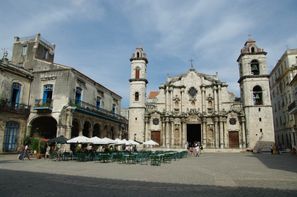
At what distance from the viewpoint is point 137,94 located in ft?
121

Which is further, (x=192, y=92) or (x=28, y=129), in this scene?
(x=192, y=92)

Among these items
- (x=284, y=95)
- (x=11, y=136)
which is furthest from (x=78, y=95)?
(x=284, y=95)

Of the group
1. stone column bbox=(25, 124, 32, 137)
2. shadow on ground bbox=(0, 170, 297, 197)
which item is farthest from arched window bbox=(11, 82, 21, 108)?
shadow on ground bbox=(0, 170, 297, 197)

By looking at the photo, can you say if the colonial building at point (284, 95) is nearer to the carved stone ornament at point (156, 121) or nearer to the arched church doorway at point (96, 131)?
the carved stone ornament at point (156, 121)

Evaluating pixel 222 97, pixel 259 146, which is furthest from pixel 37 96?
pixel 259 146

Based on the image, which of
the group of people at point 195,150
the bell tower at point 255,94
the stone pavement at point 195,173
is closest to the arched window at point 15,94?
the stone pavement at point 195,173

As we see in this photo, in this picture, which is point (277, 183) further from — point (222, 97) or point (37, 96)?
point (222, 97)

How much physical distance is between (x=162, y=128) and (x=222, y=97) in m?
10.4

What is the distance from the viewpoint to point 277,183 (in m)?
8.29

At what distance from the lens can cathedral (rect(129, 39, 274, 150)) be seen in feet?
110

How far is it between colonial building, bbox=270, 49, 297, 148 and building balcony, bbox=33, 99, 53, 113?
31.1 m

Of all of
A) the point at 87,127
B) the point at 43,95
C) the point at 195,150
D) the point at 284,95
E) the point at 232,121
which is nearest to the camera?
the point at 43,95

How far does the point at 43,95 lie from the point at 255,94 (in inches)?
1123

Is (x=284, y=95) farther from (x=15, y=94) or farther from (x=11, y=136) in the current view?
(x=11, y=136)
